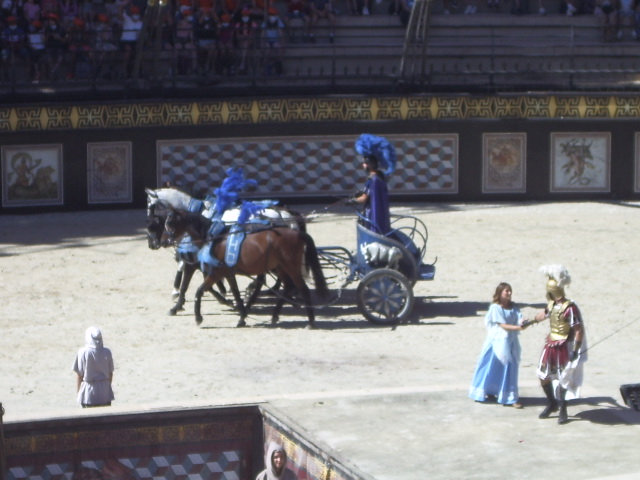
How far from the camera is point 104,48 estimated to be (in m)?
25.2

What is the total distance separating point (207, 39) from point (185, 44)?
1.39ft

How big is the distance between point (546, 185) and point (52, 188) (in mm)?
9111

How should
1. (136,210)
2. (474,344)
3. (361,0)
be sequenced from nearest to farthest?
(474,344)
(136,210)
(361,0)

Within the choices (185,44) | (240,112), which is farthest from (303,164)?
(185,44)

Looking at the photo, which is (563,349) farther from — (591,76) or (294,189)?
(591,76)

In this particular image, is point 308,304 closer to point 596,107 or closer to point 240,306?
point 240,306

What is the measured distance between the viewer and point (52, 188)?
80.4ft

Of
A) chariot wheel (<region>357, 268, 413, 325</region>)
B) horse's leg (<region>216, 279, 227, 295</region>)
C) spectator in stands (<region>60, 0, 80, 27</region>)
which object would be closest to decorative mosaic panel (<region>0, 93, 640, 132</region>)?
spectator in stands (<region>60, 0, 80, 27</region>)

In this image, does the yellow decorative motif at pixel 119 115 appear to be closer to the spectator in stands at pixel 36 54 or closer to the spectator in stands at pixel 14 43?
the spectator in stands at pixel 36 54

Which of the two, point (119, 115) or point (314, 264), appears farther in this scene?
point (119, 115)

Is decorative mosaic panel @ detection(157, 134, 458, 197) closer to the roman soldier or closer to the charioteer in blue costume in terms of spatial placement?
the charioteer in blue costume

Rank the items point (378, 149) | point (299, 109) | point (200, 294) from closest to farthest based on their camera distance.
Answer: point (200, 294) < point (378, 149) < point (299, 109)

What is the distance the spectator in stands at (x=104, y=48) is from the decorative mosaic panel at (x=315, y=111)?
38.9 inches

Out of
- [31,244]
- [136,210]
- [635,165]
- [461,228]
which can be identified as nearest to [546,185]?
[635,165]
